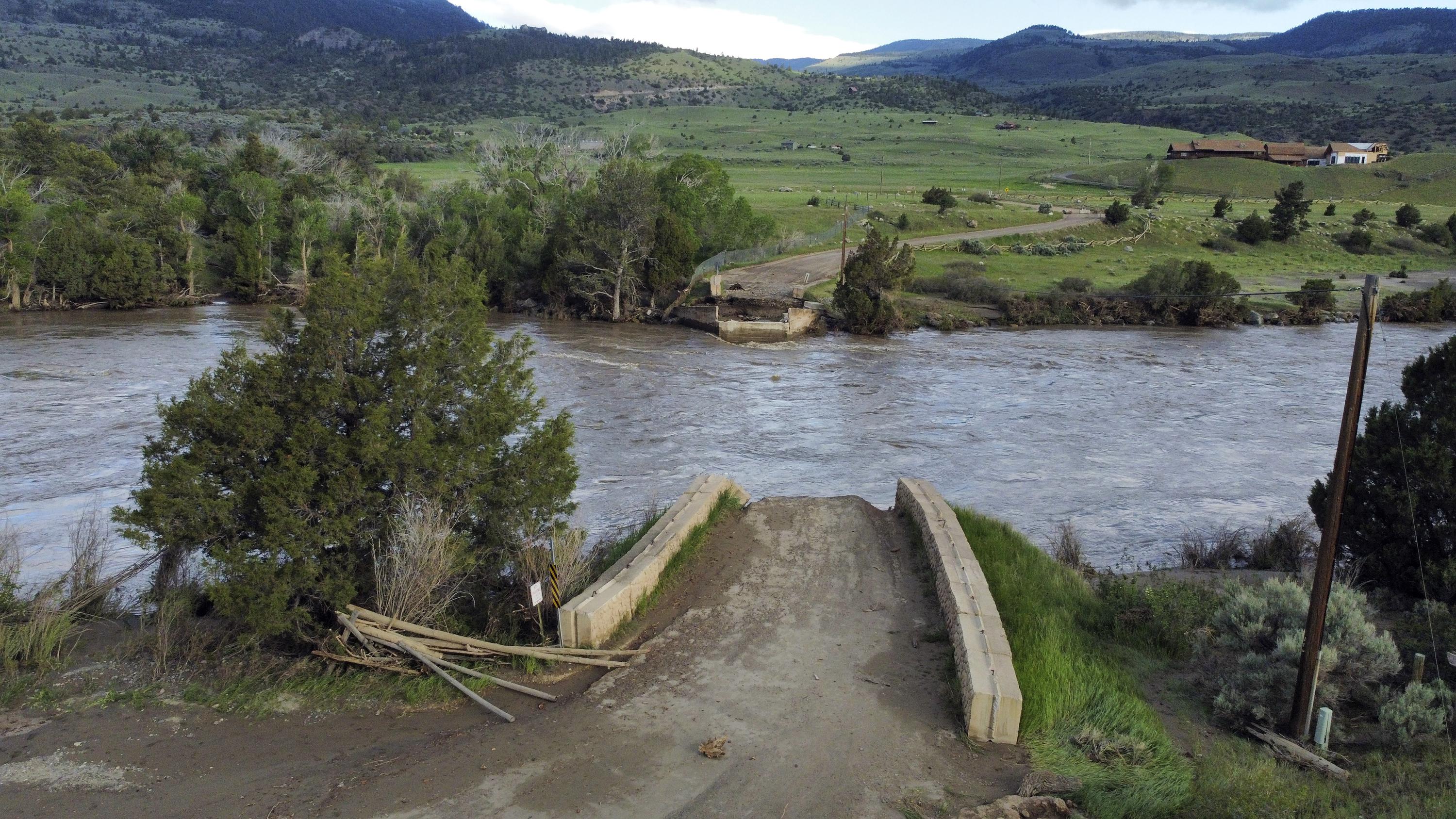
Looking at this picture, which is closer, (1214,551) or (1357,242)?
(1214,551)

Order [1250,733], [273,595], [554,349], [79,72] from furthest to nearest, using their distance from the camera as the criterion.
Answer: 1. [79,72]
2. [554,349]
3. [273,595]
4. [1250,733]

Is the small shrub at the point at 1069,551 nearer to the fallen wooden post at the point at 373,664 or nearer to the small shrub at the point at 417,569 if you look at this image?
the small shrub at the point at 417,569

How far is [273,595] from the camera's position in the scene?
10.3m

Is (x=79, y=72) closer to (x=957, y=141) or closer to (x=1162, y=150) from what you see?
(x=957, y=141)

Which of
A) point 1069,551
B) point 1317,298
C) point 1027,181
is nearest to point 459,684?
point 1069,551

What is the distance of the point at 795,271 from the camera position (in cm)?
5109

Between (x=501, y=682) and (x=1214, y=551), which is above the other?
(x=501, y=682)

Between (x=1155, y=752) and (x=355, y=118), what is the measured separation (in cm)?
13606

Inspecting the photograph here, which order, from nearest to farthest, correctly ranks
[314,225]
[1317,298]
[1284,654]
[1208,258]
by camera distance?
[1284,654] → [1317,298] → [314,225] → [1208,258]

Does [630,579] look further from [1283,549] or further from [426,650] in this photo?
[1283,549]

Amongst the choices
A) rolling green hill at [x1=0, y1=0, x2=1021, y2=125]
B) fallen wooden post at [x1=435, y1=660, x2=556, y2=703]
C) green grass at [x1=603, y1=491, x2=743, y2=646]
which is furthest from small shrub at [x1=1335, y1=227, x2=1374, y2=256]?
rolling green hill at [x1=0, y1=0, x2=1021, y2=125]

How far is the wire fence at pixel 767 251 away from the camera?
50.1 meters

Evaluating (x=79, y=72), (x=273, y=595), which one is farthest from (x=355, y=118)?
(x=273, y=595)

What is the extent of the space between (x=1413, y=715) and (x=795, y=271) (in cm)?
4289
